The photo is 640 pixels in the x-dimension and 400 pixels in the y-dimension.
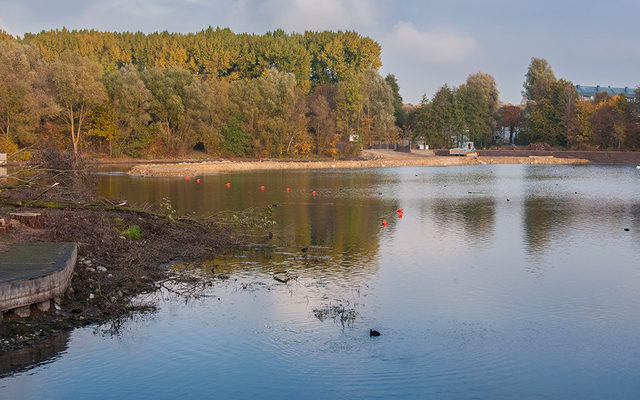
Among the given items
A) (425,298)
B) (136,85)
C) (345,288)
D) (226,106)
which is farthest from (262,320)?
(226,106)

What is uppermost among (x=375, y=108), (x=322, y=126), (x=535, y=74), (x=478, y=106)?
(x=535, y=74)

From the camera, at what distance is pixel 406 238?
21.0 metres

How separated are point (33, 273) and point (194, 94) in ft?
209

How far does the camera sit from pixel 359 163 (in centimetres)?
7631

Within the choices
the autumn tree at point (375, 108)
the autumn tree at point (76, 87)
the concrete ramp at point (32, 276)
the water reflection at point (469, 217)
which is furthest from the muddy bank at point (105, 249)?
the autumn tree at point (375, 108)

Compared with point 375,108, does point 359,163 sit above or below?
below

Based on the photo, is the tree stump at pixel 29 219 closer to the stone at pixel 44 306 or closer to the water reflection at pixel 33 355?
the stone at pixel 44 306

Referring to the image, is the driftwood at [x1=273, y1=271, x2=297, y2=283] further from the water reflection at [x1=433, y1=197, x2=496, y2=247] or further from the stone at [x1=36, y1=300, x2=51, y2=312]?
the water reflection at [x1=433, y1=197, x2=496, y2=247]

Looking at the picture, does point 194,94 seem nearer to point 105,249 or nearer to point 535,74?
point 105,249

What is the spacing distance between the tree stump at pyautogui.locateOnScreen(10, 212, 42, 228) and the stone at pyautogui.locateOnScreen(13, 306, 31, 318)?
5.23m

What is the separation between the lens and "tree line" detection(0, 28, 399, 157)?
62438mm

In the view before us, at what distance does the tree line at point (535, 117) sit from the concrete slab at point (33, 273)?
89.4 meters

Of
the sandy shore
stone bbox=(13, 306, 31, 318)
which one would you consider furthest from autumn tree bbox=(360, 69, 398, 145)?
stone bbox=(13, 306, 31, 318)

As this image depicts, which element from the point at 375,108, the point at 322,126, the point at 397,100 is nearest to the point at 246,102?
the point at 322,126
